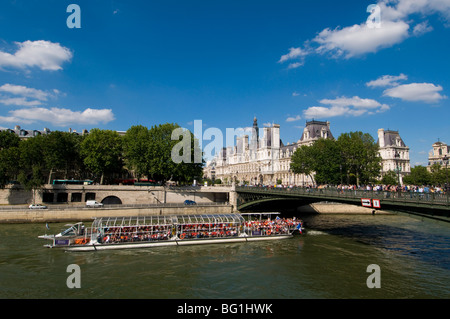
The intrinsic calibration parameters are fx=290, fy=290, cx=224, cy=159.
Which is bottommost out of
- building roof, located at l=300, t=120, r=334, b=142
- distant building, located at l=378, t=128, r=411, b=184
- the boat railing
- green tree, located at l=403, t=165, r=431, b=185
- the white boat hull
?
the white boat hull

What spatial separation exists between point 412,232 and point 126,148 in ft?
173

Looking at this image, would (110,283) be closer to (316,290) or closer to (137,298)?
(137,298)

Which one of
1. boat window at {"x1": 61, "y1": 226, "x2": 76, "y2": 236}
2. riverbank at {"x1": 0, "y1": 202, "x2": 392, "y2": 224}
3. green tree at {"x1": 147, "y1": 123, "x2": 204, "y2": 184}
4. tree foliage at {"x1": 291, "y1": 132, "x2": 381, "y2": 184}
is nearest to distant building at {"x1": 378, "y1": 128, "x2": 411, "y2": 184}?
tree foliage at {"x1": 291, "y1": 132, "x2": 381, "y2": 184}

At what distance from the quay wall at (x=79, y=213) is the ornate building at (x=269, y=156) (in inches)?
1798

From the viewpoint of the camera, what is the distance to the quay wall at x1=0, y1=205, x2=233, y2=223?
128 ft

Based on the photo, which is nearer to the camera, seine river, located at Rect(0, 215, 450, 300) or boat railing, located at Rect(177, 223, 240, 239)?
seine river, located at Rect(0, 215, 450, 300)

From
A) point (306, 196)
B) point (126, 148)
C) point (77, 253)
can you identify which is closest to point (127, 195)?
point (126, 148)

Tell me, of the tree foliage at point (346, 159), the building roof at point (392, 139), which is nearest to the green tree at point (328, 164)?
the tree foliage at point (346, 159)

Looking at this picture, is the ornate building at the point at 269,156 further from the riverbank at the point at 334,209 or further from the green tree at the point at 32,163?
the green tree at the point at 32,163

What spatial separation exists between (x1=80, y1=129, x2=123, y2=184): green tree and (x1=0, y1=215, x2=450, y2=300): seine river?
91.5 ft

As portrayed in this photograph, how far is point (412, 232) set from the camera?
35625 millimetres

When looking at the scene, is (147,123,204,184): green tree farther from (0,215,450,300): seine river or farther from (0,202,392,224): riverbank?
(0,215,450,300): seine river

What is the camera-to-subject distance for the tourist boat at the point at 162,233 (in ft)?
85.4

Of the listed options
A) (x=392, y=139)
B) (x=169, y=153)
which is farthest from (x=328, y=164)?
(x=392, y=139)
